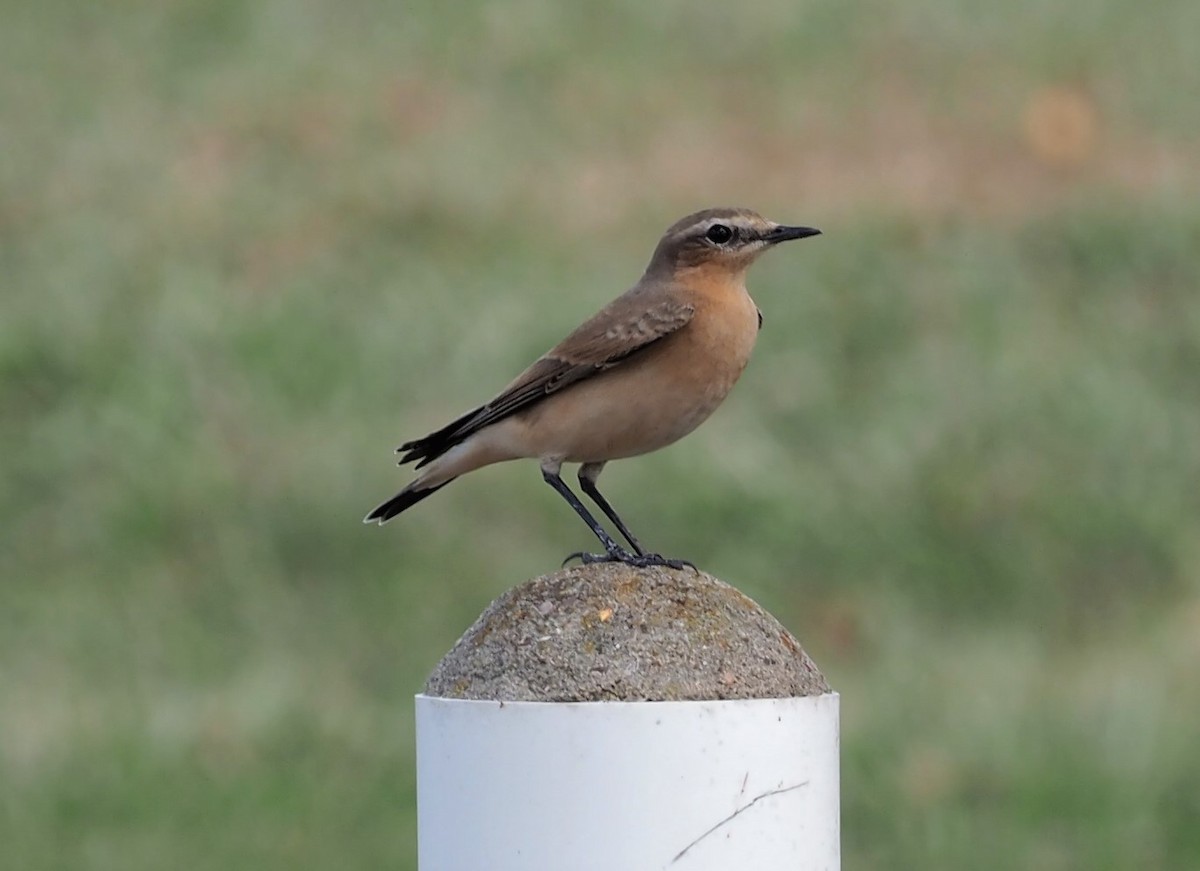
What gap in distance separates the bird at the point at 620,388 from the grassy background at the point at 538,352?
567cm

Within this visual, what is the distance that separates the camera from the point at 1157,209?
19.9m

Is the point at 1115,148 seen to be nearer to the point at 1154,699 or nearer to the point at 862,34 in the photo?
the point at 862,34

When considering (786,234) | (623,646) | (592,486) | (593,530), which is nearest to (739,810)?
(623,646)

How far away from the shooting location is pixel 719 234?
7324mm

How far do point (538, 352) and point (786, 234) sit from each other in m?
9.75

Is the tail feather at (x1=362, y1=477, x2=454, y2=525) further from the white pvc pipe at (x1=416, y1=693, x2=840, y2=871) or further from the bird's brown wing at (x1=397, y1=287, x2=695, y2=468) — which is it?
the white pvc pipe at (x1=416, y1=693, x2=840, y2=871)

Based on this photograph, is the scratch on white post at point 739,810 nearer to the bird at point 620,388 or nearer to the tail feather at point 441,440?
the bird at point 620,388

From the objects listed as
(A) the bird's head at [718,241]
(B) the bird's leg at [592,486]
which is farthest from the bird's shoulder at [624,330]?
(B) the bird's leg at [592,486]

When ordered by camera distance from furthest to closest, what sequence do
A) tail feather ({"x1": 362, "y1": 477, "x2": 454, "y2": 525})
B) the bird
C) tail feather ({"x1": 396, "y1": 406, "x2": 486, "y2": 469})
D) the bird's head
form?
tail feather ({"x1": 362, "y1": 477, "x2": 454, "y2": 525})
the bird's head
tail feather ({"x1": 396, "y1": 406, "x2": 486, "y2": 469})
the bird

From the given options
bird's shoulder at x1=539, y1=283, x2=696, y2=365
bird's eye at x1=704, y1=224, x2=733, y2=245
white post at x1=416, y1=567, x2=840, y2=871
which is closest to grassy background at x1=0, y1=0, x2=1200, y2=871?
bird's eye at x1=704, y1=224, x2=733, y2=245

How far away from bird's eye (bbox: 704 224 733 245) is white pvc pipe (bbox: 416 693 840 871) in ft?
10.4

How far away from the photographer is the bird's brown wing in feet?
22.4

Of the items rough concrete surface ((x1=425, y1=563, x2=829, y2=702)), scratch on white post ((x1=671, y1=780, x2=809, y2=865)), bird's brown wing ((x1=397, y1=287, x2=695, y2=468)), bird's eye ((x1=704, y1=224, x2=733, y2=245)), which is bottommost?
scratch on white post ((x1=671, y1=780, x2=809, y2=865))

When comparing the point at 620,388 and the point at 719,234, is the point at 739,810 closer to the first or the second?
the point at 620,388
